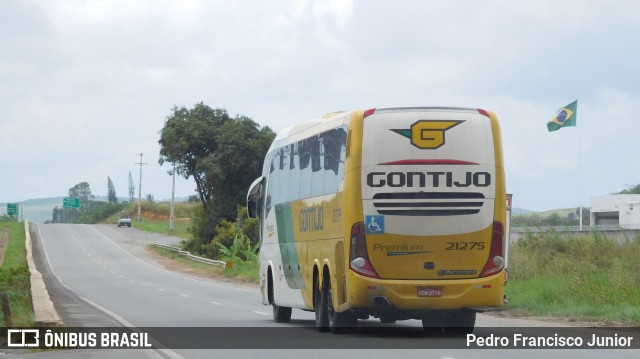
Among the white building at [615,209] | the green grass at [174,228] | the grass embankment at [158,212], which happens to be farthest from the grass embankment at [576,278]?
the grass embankment at [158,212]

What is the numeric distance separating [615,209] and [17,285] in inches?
2974

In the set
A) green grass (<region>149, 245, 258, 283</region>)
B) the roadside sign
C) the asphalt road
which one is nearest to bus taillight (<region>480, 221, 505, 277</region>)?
the asphalt road

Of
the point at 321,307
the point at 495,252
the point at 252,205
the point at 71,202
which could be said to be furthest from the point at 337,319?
the point at 71,202

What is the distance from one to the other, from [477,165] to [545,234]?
21483mm

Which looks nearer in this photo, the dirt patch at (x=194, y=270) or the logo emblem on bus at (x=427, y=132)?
the logo emblem on bus at (x=427, y=132)

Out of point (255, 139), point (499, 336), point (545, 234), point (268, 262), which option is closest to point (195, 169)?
point (255, 139)

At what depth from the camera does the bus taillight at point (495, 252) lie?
17703 mm

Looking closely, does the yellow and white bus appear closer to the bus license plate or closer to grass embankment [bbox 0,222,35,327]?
the bus license plate

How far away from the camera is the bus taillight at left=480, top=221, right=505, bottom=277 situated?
17.7 metres

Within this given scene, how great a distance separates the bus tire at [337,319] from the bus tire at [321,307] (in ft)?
0.23

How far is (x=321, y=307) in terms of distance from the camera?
65.1 ft

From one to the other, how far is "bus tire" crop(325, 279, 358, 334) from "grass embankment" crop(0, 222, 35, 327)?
5.09 metres

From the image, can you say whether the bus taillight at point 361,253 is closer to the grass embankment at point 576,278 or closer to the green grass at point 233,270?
the grass embankment at point 576,278

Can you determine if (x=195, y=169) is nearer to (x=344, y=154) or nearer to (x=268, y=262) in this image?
(x=268, y=262)
